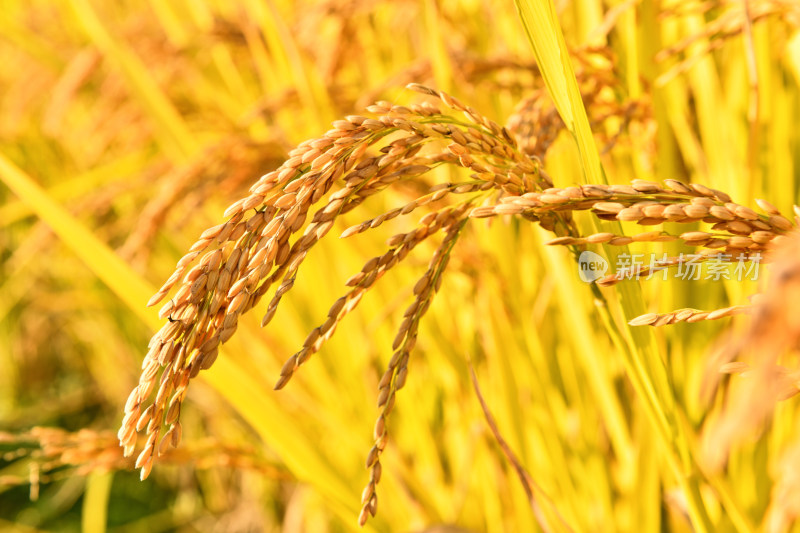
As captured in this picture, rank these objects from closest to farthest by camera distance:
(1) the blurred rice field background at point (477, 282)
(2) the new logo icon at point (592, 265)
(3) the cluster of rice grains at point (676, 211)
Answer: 1. (3) the cluster of rice grains at point (676, 211)
2. (2) the new logo icon at point (592, 265)
3. (1) the blurred rice field background at point (477, 282)

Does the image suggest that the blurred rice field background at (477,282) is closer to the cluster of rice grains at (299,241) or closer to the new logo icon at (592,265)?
the new logo icon at (592,265)

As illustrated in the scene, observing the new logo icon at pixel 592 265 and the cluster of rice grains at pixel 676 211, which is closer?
the cluster of rice grains at pixel 676 211

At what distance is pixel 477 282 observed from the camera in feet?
4.22

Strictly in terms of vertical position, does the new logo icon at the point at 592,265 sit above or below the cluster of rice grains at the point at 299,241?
below

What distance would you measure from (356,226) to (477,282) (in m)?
0.75

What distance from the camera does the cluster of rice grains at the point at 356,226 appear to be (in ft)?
1.68

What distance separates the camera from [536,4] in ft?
2.15

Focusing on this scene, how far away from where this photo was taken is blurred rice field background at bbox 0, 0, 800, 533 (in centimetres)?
93

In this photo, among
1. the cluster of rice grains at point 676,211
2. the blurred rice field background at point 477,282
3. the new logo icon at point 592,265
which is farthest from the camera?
the blurred rice field background at point 477,282

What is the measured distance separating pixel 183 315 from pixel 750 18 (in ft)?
2.79

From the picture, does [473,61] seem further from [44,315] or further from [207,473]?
[44,315]

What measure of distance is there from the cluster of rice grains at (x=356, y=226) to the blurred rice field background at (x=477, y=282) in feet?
0.43

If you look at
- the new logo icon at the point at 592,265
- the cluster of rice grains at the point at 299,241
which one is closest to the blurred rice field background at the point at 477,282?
the new logo icon at the point at 592,265

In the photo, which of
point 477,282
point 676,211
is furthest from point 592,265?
point 477,282
